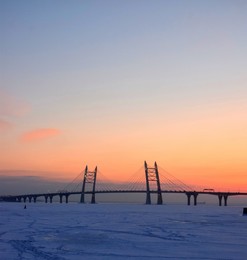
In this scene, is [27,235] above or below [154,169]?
below

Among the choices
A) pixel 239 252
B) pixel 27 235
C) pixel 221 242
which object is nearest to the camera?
pixel 239 252

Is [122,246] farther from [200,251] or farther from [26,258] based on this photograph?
[26,258]

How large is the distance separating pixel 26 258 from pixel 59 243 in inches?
183

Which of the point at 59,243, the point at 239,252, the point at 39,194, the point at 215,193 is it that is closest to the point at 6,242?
the point at 59,243

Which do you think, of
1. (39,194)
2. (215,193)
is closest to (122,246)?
(215,193)

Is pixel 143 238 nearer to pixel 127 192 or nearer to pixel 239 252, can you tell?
pixel 239 252

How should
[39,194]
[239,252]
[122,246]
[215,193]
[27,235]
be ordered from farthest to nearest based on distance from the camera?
[39,194] → [215,193] → [27,235] → [122,246] → [239,252]

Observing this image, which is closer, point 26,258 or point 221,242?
point 26,258

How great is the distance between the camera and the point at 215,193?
13562 cm

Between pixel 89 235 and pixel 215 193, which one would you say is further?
pixel 215 193

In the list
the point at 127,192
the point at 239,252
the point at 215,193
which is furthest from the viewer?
the point at 215,193

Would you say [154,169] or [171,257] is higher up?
[154,169]

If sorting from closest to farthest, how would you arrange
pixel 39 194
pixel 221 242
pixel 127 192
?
pixel 221 242, pixel 127 192, pixel 39 194

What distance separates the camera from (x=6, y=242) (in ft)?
61.7
